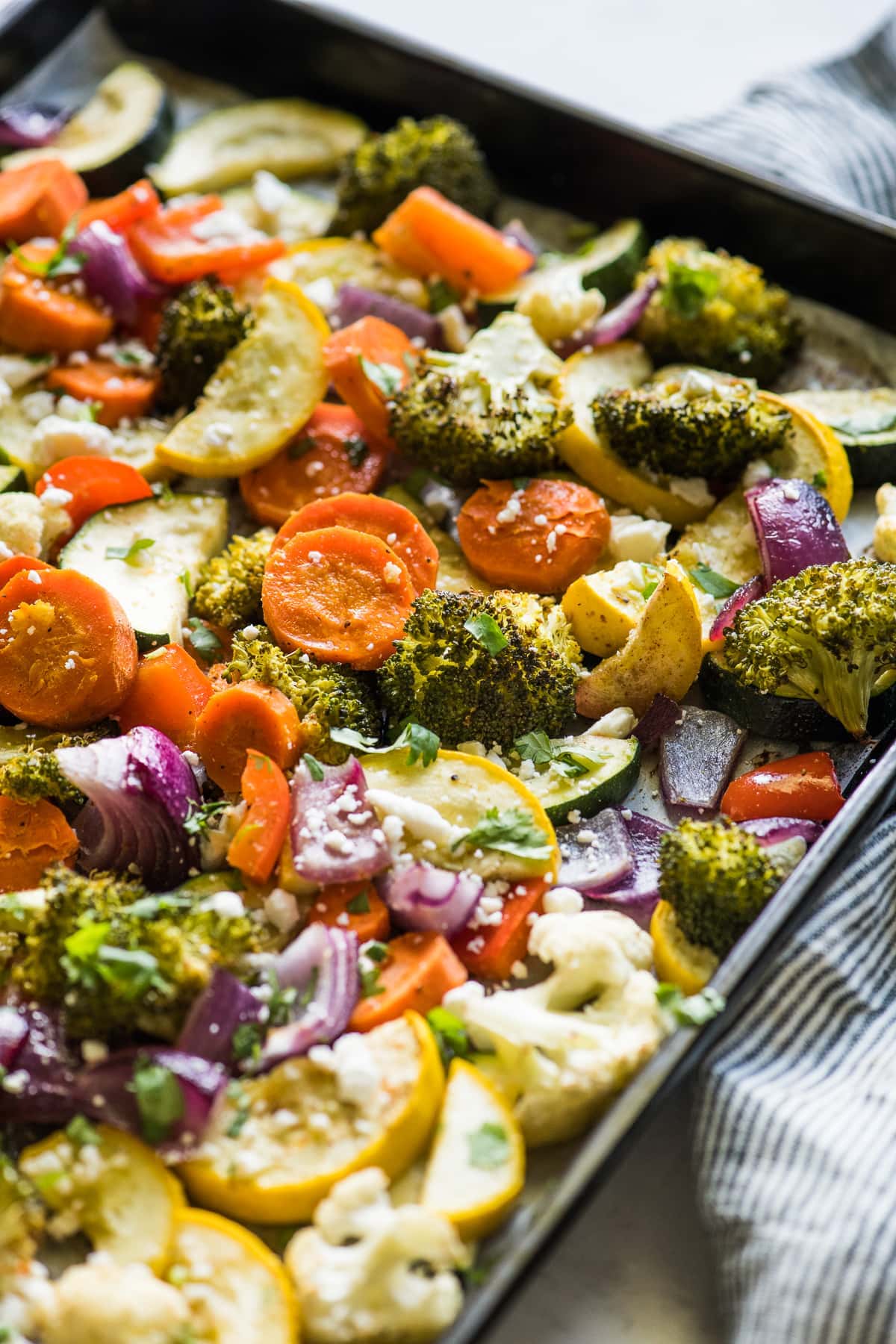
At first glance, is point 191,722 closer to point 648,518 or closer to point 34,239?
point 648,518

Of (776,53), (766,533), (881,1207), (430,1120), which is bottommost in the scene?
(430,1120)

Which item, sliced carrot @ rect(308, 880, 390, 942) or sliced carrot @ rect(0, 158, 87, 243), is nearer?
sliced carrot @ rect(308, 880, 390, 942)

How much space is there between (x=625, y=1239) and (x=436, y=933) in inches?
26.0

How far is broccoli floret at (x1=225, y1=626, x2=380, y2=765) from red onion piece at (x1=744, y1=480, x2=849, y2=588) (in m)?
0.96

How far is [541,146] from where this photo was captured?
4.24 metres

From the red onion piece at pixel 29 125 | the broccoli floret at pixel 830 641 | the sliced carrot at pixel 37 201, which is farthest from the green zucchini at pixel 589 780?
the red onion piece at pixel 29 125

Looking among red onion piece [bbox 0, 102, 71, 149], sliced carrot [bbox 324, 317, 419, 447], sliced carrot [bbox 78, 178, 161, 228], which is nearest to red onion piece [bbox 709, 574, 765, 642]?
sliced carrot [bbox 324, 317, 419, 447]

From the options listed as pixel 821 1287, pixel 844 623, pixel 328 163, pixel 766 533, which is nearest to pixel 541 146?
pixel 328 163

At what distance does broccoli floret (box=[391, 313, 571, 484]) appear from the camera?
332 cm

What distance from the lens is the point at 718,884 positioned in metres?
2.55

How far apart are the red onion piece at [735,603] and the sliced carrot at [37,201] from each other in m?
2.27

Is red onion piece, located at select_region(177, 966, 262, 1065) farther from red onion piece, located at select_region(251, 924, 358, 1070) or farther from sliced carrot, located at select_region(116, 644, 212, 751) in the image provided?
sliced carrot, located at select_region(116, 644, 212, 751)

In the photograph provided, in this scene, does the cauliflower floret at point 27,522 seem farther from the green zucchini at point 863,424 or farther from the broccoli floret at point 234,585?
the green zucchini at point 863,424

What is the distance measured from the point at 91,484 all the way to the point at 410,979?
154 centimetres
